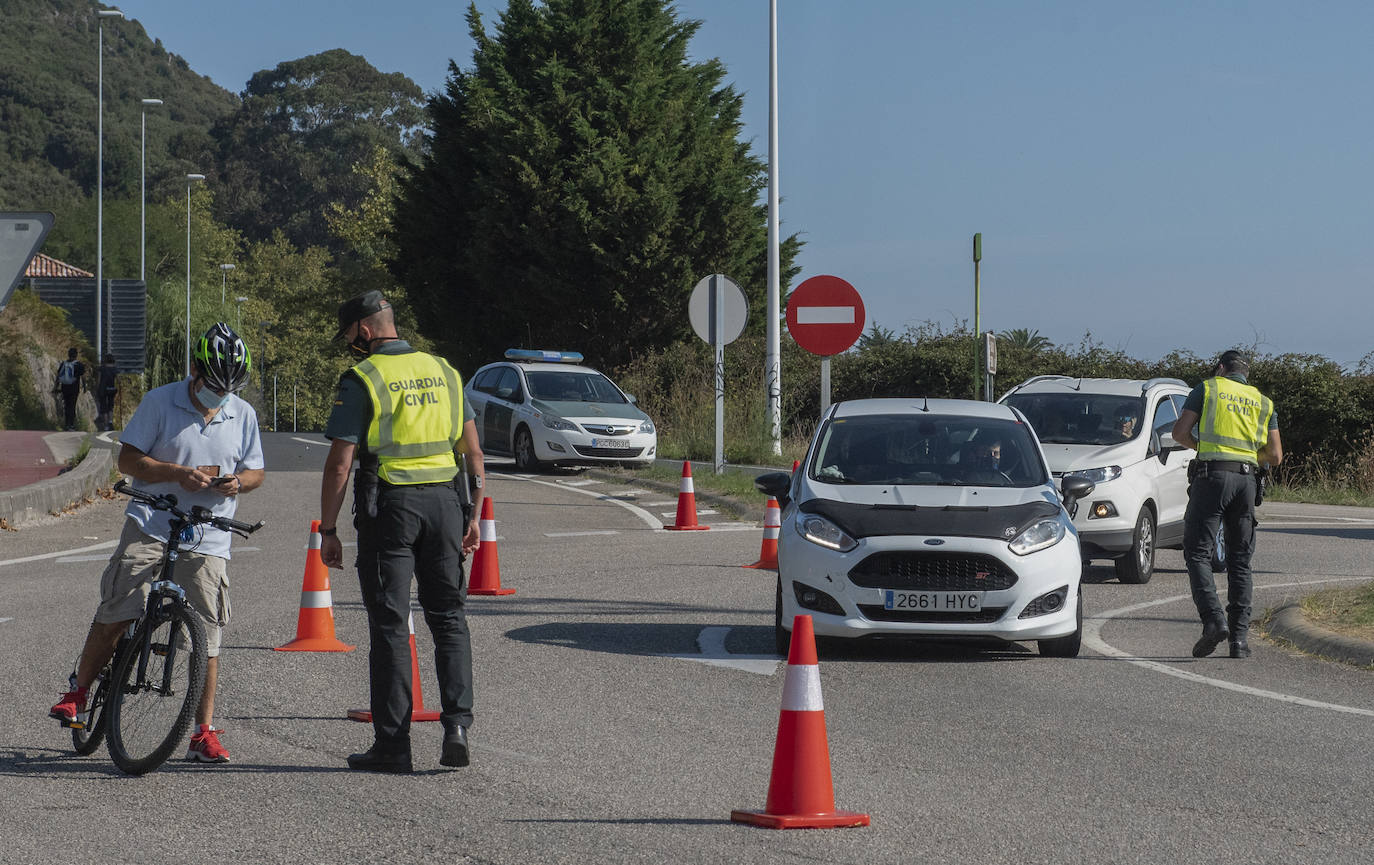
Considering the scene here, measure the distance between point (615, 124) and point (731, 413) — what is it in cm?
1082

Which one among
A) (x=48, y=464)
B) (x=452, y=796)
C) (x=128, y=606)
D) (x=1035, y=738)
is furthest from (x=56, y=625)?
(x=48, y=464)

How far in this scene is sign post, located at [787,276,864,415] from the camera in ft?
61.6

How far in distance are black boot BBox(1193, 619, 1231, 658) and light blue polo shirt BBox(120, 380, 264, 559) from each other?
579cm

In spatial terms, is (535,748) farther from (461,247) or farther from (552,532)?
(461,247)

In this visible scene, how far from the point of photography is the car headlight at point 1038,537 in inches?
364

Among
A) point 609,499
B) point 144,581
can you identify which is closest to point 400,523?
point 144,581

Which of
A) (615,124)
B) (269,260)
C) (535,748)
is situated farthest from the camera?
(269,260)

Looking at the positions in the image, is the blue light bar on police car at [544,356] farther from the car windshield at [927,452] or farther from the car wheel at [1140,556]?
the car windshield at [927,452]

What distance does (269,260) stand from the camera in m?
106

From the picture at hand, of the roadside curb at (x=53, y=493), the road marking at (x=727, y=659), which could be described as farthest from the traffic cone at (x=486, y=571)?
the roadside curb at (x=53, y=493)

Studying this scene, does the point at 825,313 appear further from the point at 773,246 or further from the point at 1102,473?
the point at 773,246

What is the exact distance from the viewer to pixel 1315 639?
10.0m

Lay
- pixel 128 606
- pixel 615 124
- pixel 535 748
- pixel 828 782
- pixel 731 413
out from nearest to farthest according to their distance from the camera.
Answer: pixel 828 782
pixel 128 606
pixel 535 748
pixel 731 413
pixel 615 124

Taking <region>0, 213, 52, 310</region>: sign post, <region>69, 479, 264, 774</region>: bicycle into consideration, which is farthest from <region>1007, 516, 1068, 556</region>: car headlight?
<region>0, 213, 52, 310</region>: sign post
